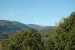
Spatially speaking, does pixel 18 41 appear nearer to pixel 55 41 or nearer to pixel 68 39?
pixel 55 41

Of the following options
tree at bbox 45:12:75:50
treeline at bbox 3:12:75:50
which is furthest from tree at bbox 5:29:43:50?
tree at bbox 45:12:75:50

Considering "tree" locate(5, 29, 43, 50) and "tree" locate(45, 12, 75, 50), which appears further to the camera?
"tree" locate(5, 29, 43, 50)

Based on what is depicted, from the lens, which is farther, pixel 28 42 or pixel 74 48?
pixel 28 42

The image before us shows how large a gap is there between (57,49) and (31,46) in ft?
24.8

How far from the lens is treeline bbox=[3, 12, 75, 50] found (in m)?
47.4

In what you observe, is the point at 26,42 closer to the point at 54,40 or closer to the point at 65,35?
the point at 54,40

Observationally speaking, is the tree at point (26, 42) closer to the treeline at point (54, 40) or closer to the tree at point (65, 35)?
the treeline at point (54, 40)

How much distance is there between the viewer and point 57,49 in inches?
2009

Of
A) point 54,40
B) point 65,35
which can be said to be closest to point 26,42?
point 54,40

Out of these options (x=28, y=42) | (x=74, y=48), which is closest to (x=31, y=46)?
(x=28, y=42)

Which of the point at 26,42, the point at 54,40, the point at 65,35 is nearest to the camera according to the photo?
the point at 65,35

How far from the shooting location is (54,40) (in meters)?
50.7

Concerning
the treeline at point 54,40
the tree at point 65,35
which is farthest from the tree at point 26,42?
the tree at point 65,35

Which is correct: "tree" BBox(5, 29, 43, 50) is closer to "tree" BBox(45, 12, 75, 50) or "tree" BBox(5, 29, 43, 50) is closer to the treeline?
the treeline
